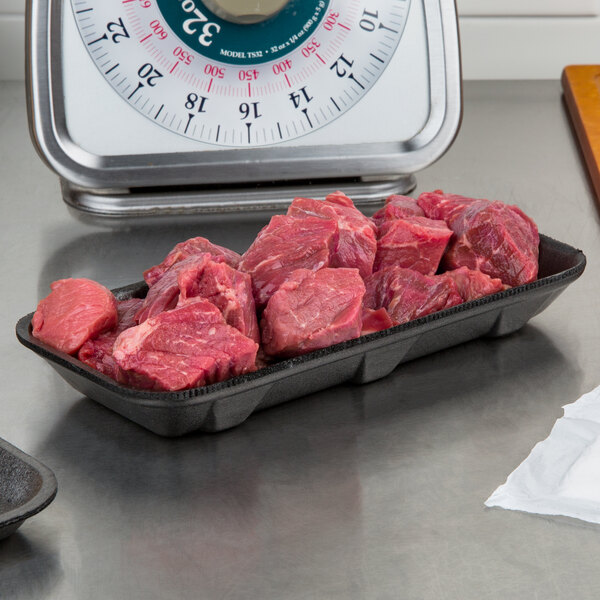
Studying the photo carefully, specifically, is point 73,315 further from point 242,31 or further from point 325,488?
point 242,31

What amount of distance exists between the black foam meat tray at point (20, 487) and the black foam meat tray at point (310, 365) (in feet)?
0.35

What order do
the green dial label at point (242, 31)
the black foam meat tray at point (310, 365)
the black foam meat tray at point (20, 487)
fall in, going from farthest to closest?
1. the green dial label at point (242, 31)
2. the black foam meat tray at point (310, 365)
3. the black foam meat tray at point (20, 487)

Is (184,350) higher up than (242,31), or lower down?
lower down

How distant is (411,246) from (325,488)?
338mm

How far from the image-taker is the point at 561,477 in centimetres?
87

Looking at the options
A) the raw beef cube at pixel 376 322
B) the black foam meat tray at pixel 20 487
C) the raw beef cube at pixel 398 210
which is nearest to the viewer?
the black foam meat tray at pixel 20 487

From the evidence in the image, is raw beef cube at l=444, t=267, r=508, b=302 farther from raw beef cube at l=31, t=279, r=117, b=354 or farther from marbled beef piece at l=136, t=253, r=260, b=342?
raw beef cube at l=31, t=279, r=117, b=354

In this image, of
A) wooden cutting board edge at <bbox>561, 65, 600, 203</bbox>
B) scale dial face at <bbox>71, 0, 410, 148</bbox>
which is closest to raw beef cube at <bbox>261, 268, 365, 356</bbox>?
scale dial face at <bbox>71, 0, 410, 148</bbox>

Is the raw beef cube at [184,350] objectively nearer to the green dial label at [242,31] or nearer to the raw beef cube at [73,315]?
the raw beef cube at [73,315]

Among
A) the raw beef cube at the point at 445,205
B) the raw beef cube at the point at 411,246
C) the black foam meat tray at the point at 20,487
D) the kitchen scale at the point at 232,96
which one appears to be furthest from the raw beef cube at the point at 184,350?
the kitchen scale at the point at 232,96

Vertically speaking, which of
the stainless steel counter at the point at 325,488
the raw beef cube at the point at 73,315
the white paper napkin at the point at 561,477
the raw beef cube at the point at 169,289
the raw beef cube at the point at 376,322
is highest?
the raw beef cube at the point at 169,289

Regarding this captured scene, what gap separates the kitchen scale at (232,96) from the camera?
4.31 ft

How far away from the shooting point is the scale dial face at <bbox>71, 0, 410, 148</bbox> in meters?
1.31

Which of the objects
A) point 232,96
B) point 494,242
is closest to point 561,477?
point 494,242
